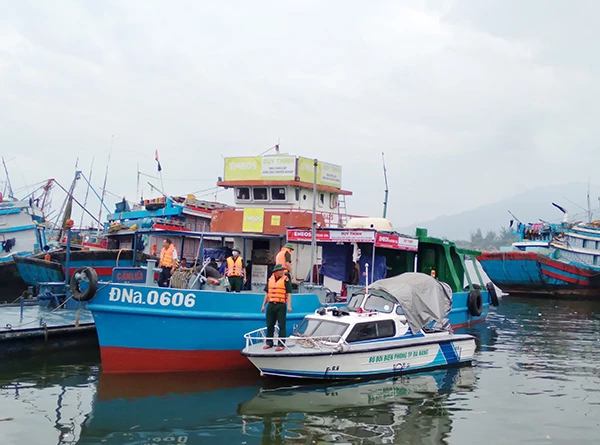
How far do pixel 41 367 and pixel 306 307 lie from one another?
21.6 ft

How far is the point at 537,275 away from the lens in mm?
39156

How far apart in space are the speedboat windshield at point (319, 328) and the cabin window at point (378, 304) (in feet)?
5.24

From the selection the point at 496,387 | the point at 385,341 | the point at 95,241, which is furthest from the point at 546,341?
the point at 95,241

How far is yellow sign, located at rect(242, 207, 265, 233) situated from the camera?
1988 cm

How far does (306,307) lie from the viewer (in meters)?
14.7

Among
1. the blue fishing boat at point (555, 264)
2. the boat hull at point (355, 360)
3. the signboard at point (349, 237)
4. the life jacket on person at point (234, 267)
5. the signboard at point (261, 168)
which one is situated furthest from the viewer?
the blue fishing boat at point (555, 264)

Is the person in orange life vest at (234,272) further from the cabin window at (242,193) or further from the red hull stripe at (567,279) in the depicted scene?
the red hull stripe at (567,279)

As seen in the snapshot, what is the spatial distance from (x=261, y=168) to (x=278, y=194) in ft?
3.75

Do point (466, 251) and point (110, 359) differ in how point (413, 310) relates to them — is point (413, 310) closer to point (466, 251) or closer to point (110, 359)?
point (110, 359)

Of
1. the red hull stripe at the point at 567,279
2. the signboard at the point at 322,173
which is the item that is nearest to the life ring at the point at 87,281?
the signboard at the point at 322,173

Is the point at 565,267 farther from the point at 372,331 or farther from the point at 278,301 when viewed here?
the point at 278,301

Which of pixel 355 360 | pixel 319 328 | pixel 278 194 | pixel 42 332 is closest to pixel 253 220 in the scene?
pixel 278 194

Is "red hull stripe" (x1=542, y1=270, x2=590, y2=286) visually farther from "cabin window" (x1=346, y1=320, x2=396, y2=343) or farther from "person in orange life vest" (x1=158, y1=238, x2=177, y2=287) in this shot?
"person in orange life vest" (x1=158, y1=238, x2=177, y2=287)

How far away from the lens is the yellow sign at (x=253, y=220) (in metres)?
19.9
